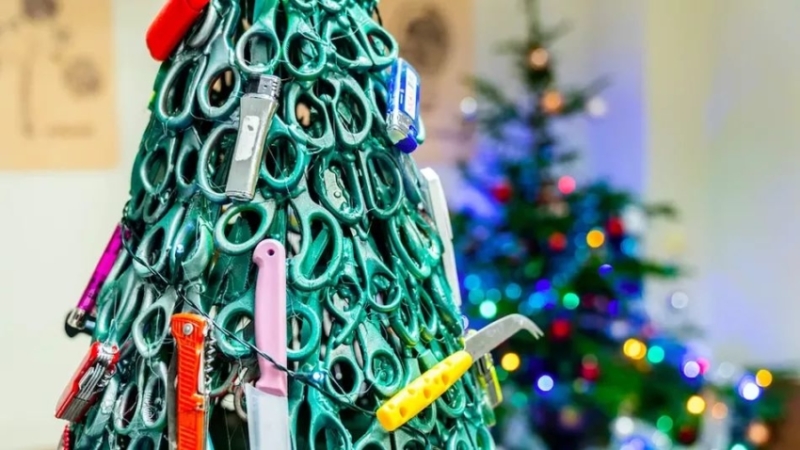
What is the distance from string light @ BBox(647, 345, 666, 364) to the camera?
153 cm

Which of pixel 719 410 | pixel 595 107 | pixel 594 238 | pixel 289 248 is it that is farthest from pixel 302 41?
pixel 719 410

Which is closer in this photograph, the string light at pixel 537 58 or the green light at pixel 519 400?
the green light at pixel 519 400

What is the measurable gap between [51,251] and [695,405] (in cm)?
130

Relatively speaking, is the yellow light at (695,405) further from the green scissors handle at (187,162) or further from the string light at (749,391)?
the green scissors handle at (187,162)

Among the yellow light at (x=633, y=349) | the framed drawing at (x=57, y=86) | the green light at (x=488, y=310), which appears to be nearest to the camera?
the framed drawing at (x=57, y=86)

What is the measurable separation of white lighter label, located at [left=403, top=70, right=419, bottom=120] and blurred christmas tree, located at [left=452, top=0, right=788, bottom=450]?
0.96 m

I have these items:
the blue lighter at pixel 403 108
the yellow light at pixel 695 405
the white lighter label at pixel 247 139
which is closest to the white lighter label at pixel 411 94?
the blue lighter at pixel 403 108

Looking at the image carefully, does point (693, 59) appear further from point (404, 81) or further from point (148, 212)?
point (148, 212)

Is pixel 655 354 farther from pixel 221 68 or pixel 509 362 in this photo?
pixel 221 68

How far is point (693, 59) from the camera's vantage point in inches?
77.8

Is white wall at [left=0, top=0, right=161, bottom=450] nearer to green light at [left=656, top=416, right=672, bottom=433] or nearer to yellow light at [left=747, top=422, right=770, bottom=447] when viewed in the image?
green light at [left=656, top=416, right=672, bottom=433]

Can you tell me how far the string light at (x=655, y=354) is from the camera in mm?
1531

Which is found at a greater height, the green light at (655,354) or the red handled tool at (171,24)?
the red handled tool at (171,24)

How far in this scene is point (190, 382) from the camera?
36cm
